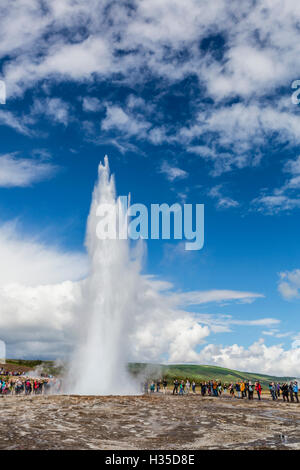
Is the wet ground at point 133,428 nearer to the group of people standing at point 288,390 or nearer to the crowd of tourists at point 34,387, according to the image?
the crowd of tourists at point 34,387

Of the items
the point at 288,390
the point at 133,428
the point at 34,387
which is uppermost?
the point at 288,390

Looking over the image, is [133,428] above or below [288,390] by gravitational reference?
below

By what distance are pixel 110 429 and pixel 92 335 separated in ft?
72.5

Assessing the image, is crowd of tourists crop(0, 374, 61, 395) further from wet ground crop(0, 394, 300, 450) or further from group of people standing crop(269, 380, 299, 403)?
group of people standing crop(269, 380, 299, 403)

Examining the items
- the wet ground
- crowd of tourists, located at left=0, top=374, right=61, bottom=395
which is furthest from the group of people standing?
crowd of tourists, located at left=0, top=374, right=61, bottom=395

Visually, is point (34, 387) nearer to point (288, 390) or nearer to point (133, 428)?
point (133, 428)

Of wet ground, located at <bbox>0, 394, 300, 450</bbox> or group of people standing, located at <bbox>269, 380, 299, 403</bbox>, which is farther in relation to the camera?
group of people standing, located at <bbox>269, 380, 299, 403</bbox>

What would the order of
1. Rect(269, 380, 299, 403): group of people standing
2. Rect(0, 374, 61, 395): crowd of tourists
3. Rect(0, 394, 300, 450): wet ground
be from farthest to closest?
Rect(0, 374, 61, 395): crowd of tourists → Rect(269, 380, 299, 403): group of people standing → Rect(0, 394, 300, 450): wet ground

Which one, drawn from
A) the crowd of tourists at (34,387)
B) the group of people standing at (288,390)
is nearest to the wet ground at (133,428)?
the crowd of tourists at (34,387)

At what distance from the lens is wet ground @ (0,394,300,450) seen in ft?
43.4

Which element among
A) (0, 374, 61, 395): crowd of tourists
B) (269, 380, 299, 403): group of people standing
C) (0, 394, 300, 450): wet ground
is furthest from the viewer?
(0, 374, 61, 395): crowd of tourists

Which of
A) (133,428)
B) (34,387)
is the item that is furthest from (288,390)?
(34,387)

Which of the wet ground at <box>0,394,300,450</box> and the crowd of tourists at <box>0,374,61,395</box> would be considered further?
the crowd of tourists at <box>0,374,61,395</box>

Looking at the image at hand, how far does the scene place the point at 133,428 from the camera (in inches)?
693
